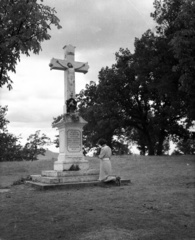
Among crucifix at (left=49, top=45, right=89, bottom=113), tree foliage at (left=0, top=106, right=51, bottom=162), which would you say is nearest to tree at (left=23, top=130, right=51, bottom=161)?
tree foliage at (left=0, top=106, right=51, bottom=162)

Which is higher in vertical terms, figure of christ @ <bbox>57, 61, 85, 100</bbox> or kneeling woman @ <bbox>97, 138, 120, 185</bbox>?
figure of christ @ <bbox>57, 61, 85, 100</bbox>

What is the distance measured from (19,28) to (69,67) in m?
9.24

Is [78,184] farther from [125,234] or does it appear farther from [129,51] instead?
[129,51]

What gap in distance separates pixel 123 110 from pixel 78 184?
80.1 feet

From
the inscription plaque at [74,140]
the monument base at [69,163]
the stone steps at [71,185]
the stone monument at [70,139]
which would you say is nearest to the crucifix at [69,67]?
the stone monument at [70,139]

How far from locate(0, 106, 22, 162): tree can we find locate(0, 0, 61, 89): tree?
3651 centimetres

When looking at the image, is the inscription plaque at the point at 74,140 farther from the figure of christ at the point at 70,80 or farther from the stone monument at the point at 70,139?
the figure of christ at the point at 70,80

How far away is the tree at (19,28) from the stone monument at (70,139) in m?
6.93

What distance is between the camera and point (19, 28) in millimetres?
5570

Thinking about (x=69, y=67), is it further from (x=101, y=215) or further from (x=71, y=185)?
(x=101, y=215)

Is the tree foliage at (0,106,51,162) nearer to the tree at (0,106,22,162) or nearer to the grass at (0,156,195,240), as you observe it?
the tree at (0,106,22,162)

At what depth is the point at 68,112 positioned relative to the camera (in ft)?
46.3

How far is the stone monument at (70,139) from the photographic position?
494 inches

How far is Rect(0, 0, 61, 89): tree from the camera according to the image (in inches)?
210
